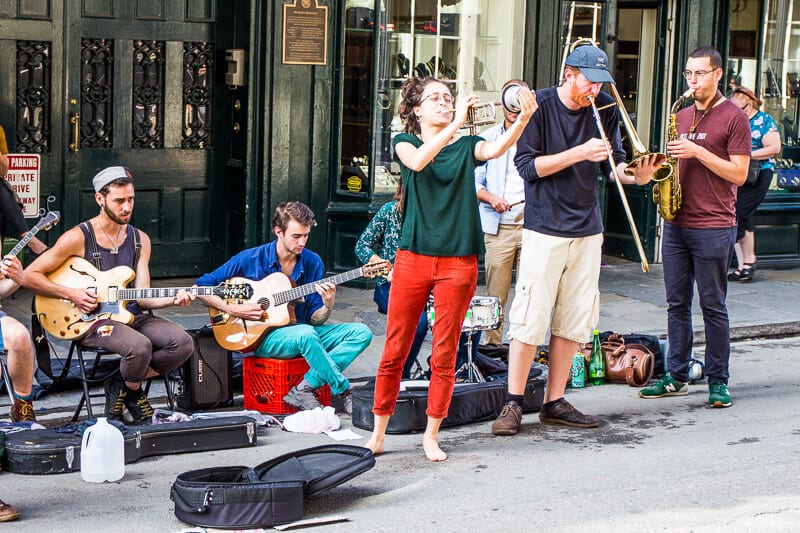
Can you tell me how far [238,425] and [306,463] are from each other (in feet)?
2.48

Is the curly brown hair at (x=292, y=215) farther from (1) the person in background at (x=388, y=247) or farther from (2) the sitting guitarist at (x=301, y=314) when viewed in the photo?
(1) the person in background at (x=388, y=247)

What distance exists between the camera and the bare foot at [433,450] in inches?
248

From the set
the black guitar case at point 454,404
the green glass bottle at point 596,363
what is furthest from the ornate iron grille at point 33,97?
the green glass bottle at point 596,363

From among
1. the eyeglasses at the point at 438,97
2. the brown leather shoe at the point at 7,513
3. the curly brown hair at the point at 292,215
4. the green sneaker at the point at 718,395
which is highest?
the eyeglasses at the point at 438,97

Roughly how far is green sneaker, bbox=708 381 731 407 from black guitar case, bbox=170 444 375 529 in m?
2.79

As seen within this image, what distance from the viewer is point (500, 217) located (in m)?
8.29

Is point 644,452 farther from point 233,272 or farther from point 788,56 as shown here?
point 788,56

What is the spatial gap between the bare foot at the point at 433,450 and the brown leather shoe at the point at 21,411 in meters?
2.07

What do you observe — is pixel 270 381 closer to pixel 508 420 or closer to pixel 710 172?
pixel 508 420

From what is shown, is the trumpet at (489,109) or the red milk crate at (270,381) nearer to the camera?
the trumpet at (489,109)

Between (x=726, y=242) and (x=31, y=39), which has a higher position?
(x=31, y=39)

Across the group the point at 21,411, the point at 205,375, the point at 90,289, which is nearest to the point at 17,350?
Answer: the point at 21,411

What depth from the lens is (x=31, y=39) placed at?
9695mm

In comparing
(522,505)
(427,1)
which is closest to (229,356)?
(522,505)
